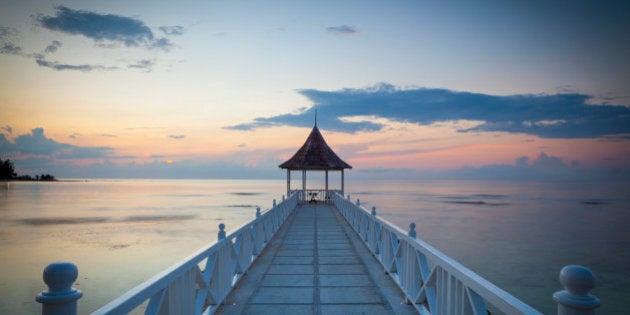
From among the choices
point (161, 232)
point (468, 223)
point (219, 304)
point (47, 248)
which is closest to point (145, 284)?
point (219, 304)

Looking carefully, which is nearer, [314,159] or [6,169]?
[314,159]

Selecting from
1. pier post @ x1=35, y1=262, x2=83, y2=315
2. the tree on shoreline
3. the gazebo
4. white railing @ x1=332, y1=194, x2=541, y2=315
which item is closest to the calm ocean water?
the gazebo

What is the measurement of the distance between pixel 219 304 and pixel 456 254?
693 inches

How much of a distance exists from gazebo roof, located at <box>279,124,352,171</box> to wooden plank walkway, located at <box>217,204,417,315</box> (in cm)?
1242

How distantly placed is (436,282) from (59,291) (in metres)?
3.22

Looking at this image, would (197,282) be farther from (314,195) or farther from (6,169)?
(6,169)

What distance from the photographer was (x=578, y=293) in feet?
5.91

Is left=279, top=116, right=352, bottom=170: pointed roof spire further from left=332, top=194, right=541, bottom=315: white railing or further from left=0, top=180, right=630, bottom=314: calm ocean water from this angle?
left=332, top=194, right=541, bottom=315: white railing

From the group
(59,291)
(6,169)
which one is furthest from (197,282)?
(6,169)

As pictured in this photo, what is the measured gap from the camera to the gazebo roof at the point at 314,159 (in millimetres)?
21605

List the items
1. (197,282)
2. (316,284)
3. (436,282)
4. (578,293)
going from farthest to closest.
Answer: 1. (316,284)
2. (197,282)
3. (436,282)
4. (578,293)

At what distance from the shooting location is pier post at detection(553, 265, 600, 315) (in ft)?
5.81

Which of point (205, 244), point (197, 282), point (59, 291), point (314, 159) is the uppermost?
point (314, 159)

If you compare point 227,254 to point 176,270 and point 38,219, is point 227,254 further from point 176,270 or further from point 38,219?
point 38,219
